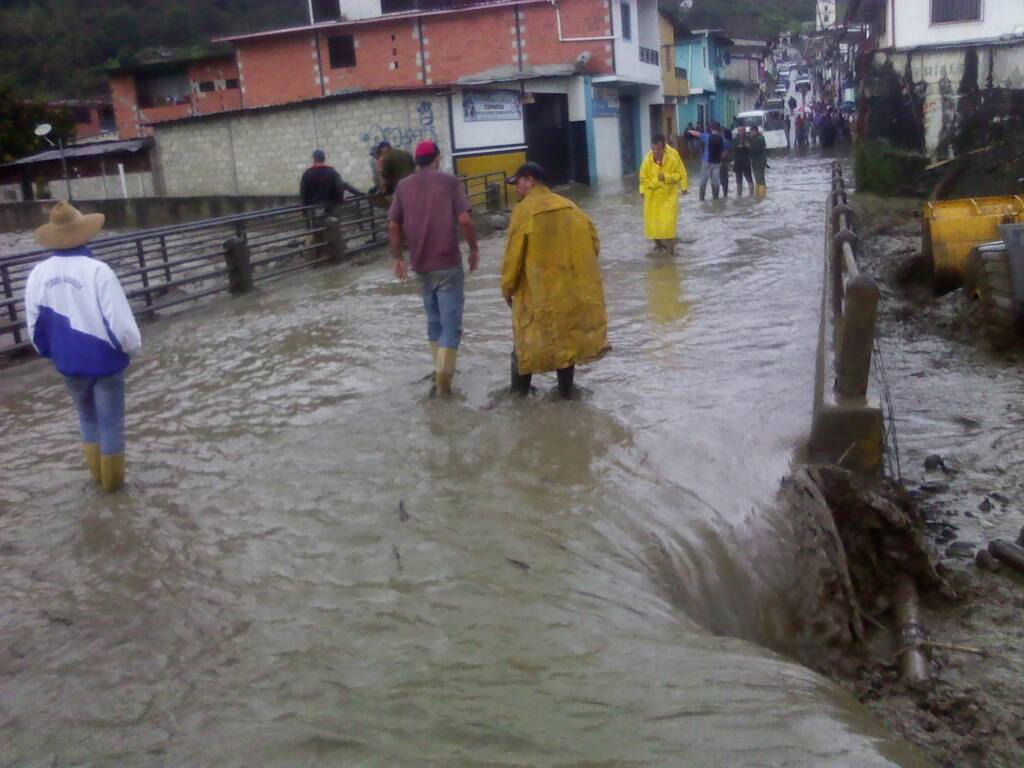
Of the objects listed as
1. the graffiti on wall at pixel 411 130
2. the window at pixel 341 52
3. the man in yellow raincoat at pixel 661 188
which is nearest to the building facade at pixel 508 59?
the window at pixel 341 52

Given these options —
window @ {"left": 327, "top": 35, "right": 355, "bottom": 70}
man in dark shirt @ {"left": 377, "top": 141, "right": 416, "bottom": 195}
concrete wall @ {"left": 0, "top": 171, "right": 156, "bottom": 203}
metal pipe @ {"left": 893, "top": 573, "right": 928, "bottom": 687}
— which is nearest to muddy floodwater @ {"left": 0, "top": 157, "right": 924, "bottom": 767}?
metal pipe @ {"left": 893, "top": 573, "right": 928, "bottom": 687}

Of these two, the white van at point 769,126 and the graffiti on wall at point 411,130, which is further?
the white van at point 769,126

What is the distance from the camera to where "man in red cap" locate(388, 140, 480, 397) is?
7.13m

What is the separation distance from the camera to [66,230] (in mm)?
5465

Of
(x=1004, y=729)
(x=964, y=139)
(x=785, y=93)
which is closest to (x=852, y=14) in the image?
(x=964, y=139)

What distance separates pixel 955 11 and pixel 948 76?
1.61m

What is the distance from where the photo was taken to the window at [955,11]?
25.4 metres

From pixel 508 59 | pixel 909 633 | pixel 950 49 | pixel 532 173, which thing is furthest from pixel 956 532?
pixel 508 59

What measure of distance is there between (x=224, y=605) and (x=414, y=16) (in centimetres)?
3225

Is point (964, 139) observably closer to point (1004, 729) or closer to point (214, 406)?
point (214, 406)

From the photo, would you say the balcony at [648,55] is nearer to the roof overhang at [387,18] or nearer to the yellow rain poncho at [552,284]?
the roof overhang at [387,18]

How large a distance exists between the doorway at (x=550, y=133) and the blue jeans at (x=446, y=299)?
2209cm

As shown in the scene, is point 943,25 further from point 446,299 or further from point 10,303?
point 10,303

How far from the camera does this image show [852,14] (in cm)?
3484
